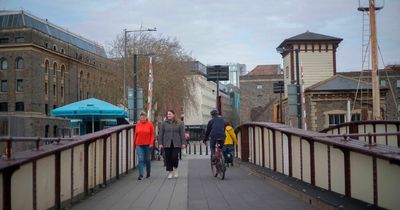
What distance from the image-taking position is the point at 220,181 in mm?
13555

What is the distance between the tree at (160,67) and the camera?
174ft

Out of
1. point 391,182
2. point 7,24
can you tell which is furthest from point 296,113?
point 7,24

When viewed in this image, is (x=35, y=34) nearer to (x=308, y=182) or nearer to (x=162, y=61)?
(x=162, y=61)

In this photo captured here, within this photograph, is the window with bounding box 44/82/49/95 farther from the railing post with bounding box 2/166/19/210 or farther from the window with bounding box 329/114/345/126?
the railing post with bounding box 2/166/19/210

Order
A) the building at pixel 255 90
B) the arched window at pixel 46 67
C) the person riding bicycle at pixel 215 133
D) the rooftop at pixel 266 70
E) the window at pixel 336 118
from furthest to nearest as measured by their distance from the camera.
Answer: the rooftop at pixel 266 70, the building at pixel 255 90, the arched window at pixel 46 67, the window at pixel 336 118, the person riding bicycle at pixel 215 133

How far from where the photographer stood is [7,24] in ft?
245

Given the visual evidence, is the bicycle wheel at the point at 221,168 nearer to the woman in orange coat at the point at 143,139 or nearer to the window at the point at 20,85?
the woman in orange coat at the point at 143,139

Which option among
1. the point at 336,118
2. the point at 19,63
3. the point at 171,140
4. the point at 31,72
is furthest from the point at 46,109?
the point at 171,140

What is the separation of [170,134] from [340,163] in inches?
254

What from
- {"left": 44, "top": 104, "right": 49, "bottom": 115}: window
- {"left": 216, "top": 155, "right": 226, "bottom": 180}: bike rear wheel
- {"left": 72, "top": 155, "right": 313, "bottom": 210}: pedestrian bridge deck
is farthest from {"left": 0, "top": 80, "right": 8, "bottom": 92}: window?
{"left": 216, "top": 155, "right": 226, "bottom": 180}: bike rear wheel

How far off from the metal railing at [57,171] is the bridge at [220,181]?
1 cm

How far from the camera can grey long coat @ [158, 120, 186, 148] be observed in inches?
562

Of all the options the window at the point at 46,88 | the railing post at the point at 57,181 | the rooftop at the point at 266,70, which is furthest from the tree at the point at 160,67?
the rooftop at the point at 266,70

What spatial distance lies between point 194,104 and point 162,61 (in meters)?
6.84
